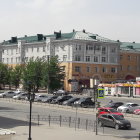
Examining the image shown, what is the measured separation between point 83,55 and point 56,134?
227ft

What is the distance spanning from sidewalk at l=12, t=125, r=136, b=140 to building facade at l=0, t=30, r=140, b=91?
63.1 m

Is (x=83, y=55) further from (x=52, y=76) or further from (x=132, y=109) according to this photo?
(x=132, y=109)

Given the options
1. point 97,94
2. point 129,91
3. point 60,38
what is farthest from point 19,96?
point 97,94

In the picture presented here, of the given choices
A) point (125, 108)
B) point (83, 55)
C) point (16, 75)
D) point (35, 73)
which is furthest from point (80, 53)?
point (125, 108)

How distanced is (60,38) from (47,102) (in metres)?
39.5

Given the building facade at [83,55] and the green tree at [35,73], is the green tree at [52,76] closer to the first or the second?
the green tree at [35,73]

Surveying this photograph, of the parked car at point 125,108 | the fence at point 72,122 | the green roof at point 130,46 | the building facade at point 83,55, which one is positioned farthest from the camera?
the green roof at point 130,46

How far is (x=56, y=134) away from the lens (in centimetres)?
2886

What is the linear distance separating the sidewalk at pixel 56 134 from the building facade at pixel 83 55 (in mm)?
63056

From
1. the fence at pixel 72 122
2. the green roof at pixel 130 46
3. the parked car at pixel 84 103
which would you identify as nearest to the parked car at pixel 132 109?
the parked car at pixel 84 103

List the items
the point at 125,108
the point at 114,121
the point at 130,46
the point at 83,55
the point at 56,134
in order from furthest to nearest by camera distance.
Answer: the point at 130,46 → the point at 83,55 → the point at 125,108 → the point at 114,121 → the point at 56,134

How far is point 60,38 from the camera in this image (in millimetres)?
99938

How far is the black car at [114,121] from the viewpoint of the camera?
33.0m

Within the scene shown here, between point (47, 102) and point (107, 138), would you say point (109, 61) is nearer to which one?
point (47, 102)
